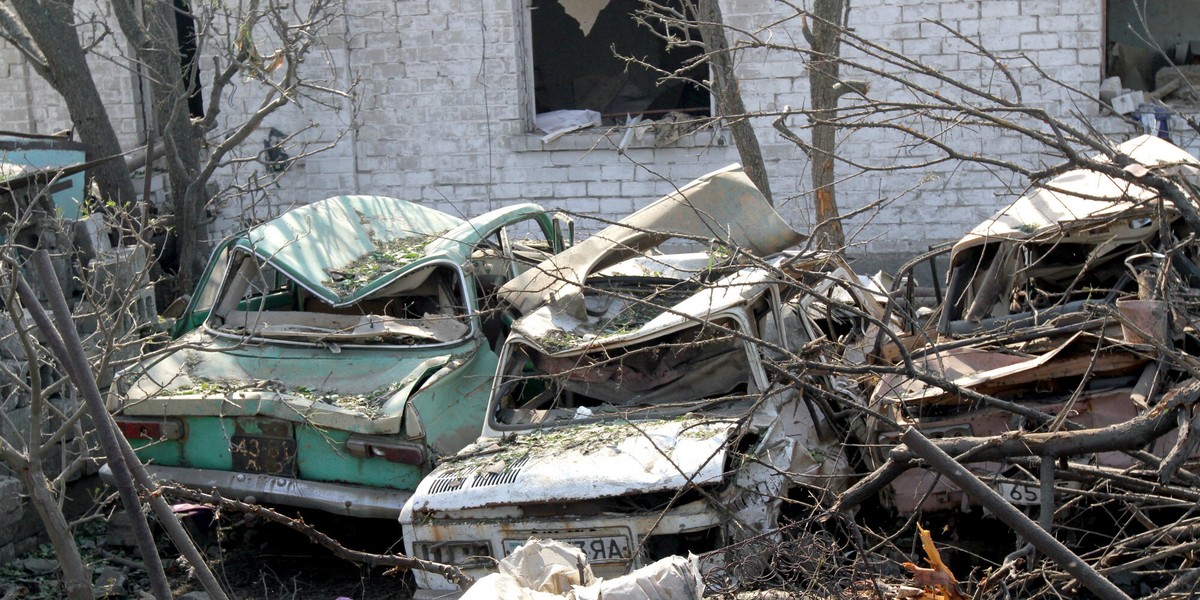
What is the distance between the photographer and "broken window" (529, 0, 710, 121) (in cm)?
1275

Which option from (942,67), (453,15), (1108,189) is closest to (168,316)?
(453,15)

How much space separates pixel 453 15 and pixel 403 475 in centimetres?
656

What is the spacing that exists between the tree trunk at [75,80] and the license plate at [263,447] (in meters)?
4.07

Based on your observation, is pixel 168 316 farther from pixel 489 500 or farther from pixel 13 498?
pixel 489 500

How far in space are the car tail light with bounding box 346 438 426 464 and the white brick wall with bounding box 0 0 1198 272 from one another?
16.8ft

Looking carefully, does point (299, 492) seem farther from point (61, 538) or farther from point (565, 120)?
point (565, 120)

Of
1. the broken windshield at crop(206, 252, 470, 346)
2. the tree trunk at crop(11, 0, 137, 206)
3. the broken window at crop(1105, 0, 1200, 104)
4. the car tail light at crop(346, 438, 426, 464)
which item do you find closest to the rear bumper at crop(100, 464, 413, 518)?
the car tail light at crop(346, 438, 426, 464)

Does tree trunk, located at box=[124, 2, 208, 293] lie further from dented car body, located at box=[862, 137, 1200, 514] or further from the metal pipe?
the metal pipe

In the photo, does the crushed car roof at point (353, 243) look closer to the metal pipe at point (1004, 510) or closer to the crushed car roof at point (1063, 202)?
the crushed car roof at point (1063, 202)

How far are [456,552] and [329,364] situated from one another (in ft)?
5.60

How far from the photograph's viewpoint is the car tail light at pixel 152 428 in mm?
5578

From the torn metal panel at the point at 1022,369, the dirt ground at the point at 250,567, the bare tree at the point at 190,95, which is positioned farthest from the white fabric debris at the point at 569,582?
the bare tree at the point at 190,95

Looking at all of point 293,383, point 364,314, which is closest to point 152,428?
point 293,383

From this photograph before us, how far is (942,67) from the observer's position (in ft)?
32.5
